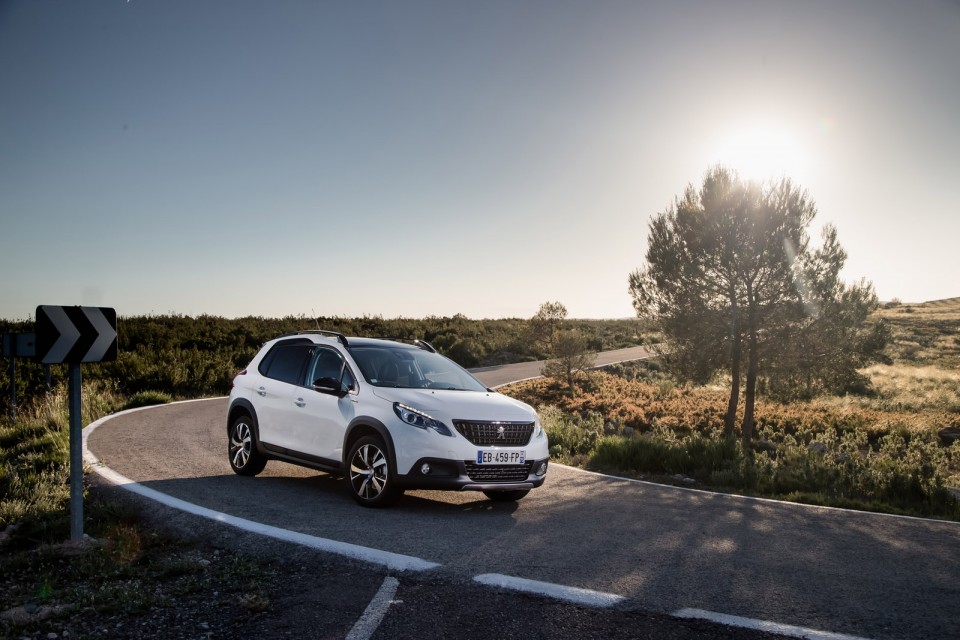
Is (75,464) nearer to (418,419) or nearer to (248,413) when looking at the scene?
(418,419)

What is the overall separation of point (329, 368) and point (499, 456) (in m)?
2.41

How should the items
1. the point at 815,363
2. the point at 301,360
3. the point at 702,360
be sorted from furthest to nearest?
the point at 702,360 < the point at 815,363 < the point at 301,360

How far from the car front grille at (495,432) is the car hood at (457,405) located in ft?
0.17

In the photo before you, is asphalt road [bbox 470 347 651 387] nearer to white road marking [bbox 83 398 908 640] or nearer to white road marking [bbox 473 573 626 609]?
white road marking [bbox 83 398 908 640]

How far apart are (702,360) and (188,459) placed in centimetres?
1339

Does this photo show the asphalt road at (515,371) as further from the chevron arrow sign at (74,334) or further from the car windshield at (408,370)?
the chevron arrow sign at (74,334)

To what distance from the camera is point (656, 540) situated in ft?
20.6

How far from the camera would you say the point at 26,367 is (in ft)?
73.8

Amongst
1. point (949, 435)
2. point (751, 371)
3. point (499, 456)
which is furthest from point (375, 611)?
point (949, 435)

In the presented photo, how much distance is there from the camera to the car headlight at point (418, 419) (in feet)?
23.2

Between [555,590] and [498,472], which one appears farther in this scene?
[498,472]

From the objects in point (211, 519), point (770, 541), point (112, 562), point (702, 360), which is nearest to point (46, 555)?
point (112, 562)

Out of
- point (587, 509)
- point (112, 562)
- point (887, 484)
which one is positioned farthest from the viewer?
point (887, 484)

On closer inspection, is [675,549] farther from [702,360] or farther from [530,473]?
[702,360]
